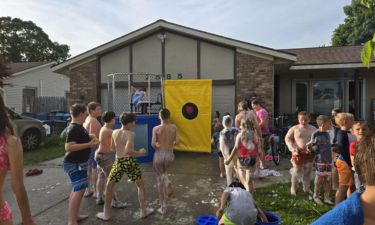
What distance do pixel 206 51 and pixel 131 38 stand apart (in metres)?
2.75

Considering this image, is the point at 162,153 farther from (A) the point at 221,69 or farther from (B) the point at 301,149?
(A) the point at 221,69

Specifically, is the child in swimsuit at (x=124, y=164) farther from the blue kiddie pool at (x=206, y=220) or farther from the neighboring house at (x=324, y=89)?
the neighboring house at (x=324, y=89)

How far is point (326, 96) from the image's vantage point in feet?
42.3

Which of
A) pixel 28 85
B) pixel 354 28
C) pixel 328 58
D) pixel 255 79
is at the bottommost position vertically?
pixel 255 79

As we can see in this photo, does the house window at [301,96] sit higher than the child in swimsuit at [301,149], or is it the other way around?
the house window at [301,96]

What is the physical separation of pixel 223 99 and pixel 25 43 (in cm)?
4058

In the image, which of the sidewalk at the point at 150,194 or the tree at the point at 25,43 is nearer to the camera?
the sidewalk at the point at 150,194

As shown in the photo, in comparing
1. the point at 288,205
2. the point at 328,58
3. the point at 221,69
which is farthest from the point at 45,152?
the point at 328,58

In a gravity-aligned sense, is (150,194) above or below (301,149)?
below

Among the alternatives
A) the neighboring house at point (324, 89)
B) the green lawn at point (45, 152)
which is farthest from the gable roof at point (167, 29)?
the neighboring house at point (324, 89)

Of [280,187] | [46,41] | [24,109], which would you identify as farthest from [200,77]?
[46,41]

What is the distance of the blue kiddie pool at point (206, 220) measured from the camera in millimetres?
4023

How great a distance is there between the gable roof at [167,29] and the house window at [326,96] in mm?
4335

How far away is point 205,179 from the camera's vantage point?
661cm
